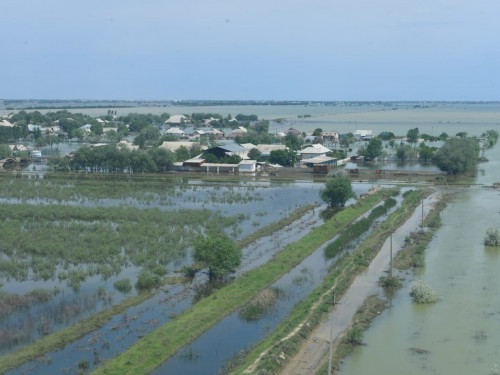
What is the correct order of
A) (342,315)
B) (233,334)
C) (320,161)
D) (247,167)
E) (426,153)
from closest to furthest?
(233,334)
(342,315)
(247,167)
(320,161)
(426,153)

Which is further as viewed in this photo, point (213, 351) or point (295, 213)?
point (295, 213)

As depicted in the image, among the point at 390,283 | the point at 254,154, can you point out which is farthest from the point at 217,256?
the point at 254,154

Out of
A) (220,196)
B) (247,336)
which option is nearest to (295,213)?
(220,196)

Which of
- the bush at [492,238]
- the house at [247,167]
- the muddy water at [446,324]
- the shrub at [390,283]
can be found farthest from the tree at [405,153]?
the shrub at [390,283]

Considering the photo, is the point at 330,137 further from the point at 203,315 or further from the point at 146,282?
the point at 203,315

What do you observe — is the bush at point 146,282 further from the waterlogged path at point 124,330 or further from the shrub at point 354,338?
the shrub at point 354,338

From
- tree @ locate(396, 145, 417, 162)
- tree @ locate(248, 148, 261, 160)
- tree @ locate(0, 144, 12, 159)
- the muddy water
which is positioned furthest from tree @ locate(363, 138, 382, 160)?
tree @ locate(0, 144, 12, 159)

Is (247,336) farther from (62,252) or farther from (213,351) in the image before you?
(62,252)
